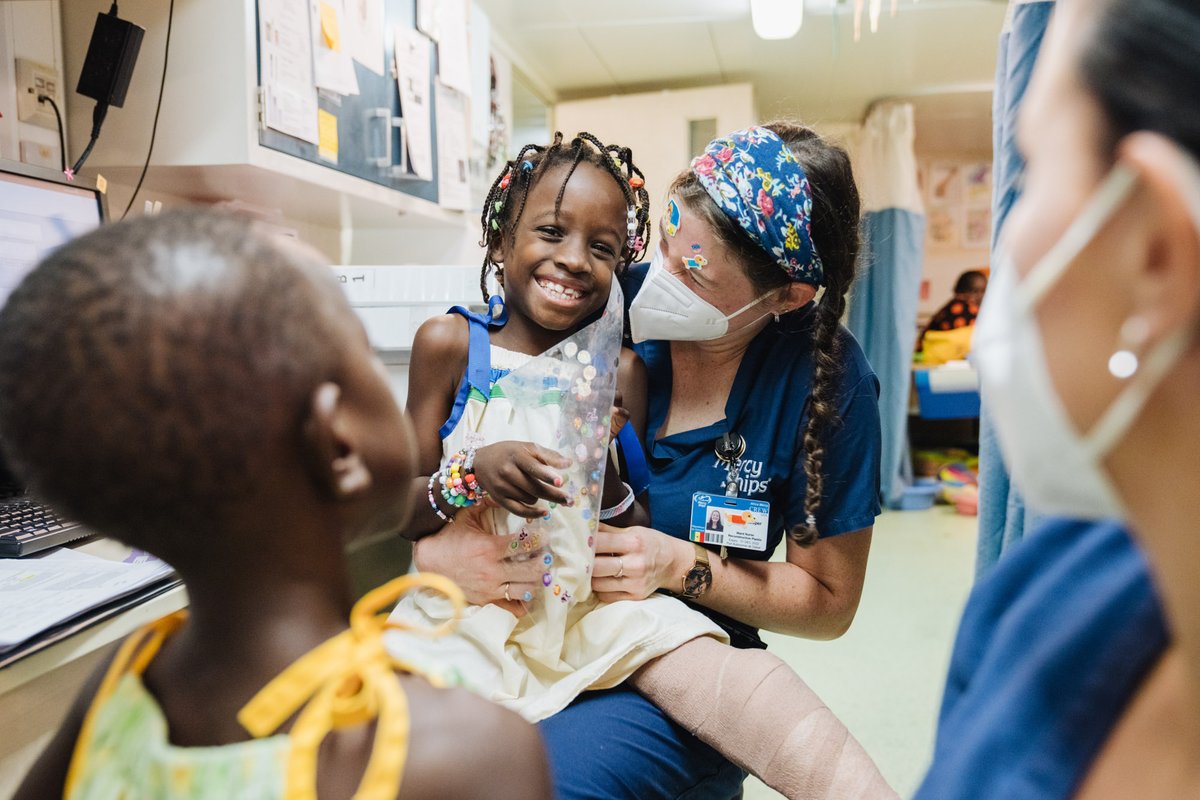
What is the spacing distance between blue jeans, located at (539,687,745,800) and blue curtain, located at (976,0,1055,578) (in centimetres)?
54

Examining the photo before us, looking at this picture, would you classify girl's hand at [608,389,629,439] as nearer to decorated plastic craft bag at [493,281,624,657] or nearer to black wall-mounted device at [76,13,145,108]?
decorated plastic craft bag at [493,281,624,657]

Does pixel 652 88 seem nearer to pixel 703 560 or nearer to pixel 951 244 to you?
pixel 951 244

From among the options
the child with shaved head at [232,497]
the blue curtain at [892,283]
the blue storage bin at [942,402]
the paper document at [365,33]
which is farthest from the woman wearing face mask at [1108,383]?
the blue storage bin at [942,402]

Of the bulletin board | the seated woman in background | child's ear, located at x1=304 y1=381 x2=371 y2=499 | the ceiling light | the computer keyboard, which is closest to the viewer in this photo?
child's ear, located at x1=304 y1=381 x2=371 y2=499

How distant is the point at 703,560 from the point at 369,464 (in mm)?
734

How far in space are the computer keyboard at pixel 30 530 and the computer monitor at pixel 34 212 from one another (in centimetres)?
34

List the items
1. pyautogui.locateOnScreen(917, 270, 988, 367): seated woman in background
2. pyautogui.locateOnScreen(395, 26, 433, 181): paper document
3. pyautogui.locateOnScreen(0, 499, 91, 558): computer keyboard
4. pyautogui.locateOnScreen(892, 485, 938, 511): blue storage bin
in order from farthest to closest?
pyautogui.locateOnScreen(917, 270, 988, 367): seated woman in background, pyautogui.locateOnScreen(892, 485, 938, 511): blue storage bin, pyautogui.locateOnScreen(395, 26, 433, 181): paper document, pyautogui.locateOnScreen(0, 499, 91, 558): computer keyboard

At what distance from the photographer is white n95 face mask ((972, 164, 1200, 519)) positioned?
1.22 ft

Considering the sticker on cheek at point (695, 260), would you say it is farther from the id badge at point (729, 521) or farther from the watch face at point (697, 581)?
the watch face at point (697, 581)

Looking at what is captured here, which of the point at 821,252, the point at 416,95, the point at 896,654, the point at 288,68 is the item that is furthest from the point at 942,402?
the point at 288,68

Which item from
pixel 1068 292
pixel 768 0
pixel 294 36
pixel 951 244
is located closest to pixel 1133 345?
pixel 1068 292

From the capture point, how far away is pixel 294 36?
1592 millimetres

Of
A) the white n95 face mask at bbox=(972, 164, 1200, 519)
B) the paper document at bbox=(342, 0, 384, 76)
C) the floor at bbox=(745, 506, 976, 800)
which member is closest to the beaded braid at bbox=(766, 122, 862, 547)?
the white n95 face mask at bbox=(972, 164, 1200, 519)

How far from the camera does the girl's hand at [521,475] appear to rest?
941 mm
